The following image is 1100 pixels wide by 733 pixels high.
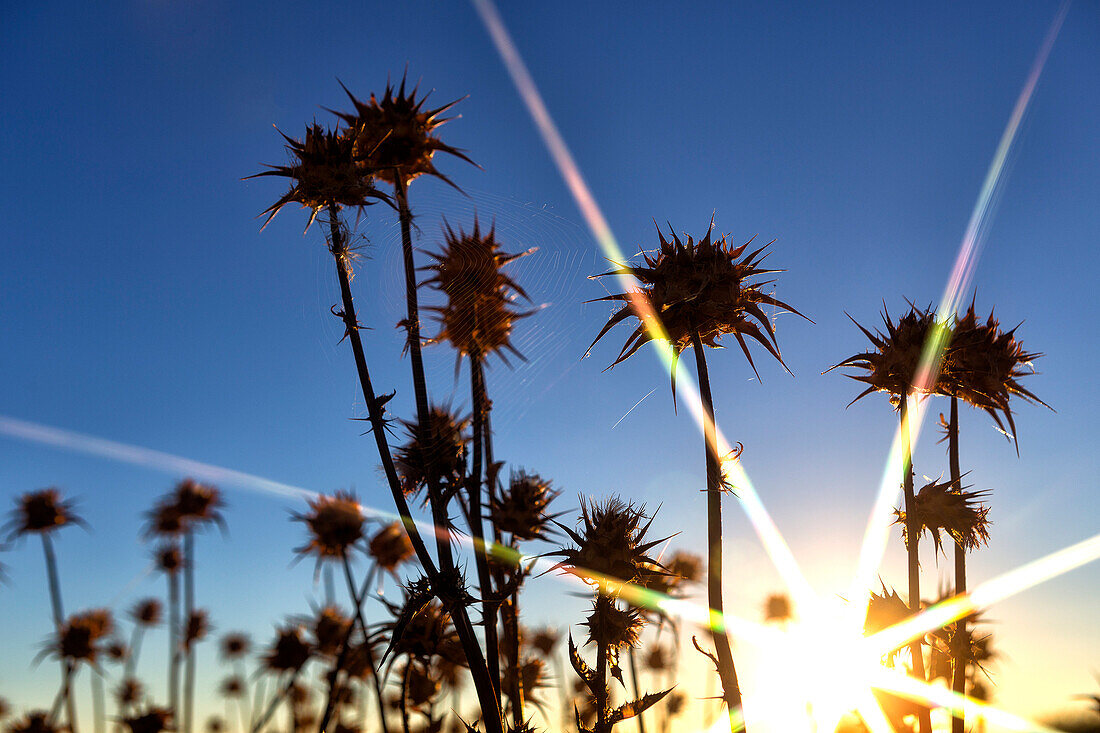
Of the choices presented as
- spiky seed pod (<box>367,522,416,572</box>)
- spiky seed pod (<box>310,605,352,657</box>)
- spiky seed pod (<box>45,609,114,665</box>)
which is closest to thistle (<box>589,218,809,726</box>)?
spiky seed pod (<box>367,522,416,572</box>)

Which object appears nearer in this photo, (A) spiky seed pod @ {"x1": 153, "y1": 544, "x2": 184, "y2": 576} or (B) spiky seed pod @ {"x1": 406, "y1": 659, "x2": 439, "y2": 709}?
(B) spiky seed pod @ {"x1": 406, "y1": 659, "x2": 439, "y2": 709}

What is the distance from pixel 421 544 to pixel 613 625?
2065mm

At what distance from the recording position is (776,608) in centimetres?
2444

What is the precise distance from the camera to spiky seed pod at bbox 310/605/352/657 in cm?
1326

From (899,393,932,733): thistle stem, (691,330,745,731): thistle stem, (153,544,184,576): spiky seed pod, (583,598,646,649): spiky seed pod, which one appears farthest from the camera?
(153,544,184,576): spiky seed pod

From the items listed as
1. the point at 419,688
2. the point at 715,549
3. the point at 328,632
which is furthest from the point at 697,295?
the point at 328,632

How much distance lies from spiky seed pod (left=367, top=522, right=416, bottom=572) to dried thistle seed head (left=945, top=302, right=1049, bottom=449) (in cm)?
912

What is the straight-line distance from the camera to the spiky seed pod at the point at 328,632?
13.3 metres

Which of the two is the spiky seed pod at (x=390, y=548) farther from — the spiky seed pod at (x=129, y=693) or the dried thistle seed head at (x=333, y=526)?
the spiky seed pod at (x=129, y=693)

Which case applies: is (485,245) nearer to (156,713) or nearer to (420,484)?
(420,484)

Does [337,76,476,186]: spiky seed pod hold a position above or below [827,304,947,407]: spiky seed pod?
above

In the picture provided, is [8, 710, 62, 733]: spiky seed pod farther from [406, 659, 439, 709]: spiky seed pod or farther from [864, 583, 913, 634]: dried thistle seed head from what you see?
[864, 583, 913, 634]: dried thistle seed head

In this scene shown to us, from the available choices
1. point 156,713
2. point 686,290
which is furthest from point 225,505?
point 686,290

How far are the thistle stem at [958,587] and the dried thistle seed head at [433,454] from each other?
5.73 meters
